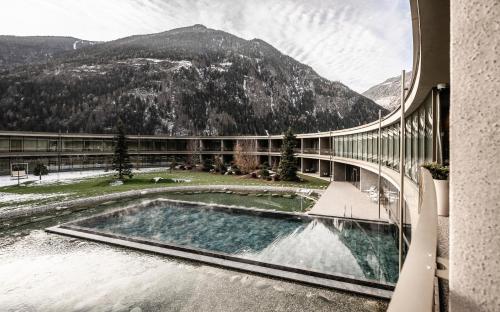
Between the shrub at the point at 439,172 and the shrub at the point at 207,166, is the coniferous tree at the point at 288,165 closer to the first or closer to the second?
→ the shrub at the point at 207,166

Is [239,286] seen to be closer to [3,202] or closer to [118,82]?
[3,202]

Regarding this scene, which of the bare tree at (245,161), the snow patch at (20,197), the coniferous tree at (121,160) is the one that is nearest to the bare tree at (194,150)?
the bare tree at (245,161)

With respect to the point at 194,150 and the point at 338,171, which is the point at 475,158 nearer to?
the point at 338,171

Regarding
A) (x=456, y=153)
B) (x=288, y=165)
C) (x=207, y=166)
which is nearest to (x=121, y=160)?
(x=207, y=166)

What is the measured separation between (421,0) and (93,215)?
78.7 ft

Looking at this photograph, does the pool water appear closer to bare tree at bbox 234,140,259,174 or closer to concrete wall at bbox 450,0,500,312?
concrete wall at bbox 450,0,500,312

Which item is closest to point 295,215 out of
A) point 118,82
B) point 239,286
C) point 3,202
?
point 239,286

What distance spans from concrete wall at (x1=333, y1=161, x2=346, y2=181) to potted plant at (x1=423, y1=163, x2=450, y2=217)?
3056 cm

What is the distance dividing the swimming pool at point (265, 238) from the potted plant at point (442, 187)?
202 inches

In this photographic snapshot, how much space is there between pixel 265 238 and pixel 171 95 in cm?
12830

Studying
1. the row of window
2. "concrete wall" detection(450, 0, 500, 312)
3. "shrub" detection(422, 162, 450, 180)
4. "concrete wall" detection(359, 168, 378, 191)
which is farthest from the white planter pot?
"concrete wall" detection(359, 168, 378, 191)

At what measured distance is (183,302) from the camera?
381 inches

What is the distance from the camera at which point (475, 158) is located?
122 cm

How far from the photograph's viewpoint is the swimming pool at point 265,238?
40.6ft
